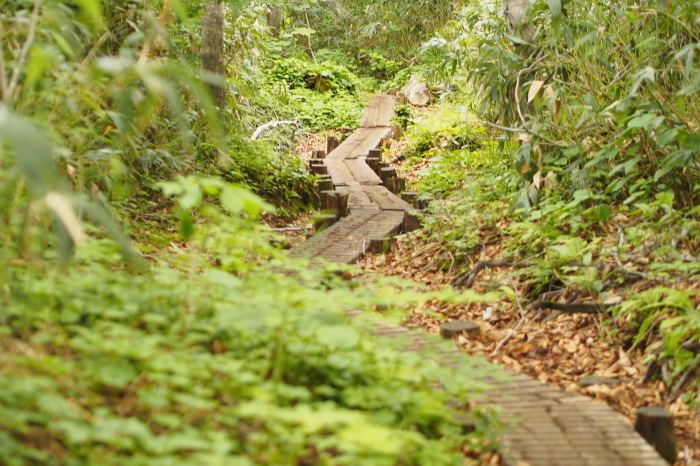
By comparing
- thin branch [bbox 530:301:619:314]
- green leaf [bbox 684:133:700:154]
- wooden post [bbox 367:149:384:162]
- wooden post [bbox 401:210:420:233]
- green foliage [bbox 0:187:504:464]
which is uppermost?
wooden post [bbox 367:149:384:162]

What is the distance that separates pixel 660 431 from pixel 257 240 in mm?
2081

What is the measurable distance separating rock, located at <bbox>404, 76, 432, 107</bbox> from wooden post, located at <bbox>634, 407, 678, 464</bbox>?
13.6 meters

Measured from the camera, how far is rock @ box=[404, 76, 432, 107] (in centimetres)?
1631

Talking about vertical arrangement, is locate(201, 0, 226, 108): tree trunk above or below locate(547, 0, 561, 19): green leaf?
above

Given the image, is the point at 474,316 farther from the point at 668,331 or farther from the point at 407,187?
the point at 407,187

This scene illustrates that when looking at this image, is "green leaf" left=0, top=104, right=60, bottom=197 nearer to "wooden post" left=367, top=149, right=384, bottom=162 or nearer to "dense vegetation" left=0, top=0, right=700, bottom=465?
"dense vegetation" left=0, top=0, right=700, bottom=465

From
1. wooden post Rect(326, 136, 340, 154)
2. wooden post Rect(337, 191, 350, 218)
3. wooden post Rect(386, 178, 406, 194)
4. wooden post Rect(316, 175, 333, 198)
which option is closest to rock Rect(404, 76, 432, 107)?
wooden post Rect(326, 136, 340, 154)

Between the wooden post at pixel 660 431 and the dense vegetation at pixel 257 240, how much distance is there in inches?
20.0

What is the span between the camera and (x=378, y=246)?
6.12 meters

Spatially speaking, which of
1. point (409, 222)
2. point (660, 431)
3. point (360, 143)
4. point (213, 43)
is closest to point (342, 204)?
point (409, 222)

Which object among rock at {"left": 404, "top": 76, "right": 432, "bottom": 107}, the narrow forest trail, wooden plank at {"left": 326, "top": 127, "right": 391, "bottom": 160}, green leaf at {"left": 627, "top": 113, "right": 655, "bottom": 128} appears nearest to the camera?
the narrow forest trail

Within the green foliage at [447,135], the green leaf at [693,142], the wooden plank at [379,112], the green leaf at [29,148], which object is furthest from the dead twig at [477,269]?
the wooden plank at [379,112]

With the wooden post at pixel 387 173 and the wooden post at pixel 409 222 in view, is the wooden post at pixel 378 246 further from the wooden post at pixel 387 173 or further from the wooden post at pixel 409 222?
the wooden post at pixel 387 173

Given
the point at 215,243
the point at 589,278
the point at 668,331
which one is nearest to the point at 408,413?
the point at 215,243
